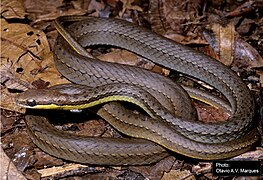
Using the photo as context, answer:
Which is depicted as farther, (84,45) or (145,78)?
(84,45)

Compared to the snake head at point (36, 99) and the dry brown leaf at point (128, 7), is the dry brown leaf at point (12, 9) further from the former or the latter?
the snake head at point (36, 99)

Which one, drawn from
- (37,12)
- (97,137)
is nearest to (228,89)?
(97,137)

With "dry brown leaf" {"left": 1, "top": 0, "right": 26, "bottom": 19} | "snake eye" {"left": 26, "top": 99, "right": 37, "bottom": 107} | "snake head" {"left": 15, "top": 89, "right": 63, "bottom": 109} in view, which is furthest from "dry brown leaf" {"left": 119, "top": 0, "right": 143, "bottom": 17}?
"snake eye" {"left": 26, "top": 99, "right": 37, "bottom": 107}

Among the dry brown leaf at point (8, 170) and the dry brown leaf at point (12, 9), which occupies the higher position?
the dry brown leaf at point (12, 9)

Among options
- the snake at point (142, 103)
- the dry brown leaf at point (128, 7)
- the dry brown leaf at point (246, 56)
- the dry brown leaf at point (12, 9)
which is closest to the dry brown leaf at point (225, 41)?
the dry brown leaf at point (246, 56)

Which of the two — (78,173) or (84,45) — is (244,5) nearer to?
(84,45)

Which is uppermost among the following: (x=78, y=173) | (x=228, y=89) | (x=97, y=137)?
(x=228, y=89)

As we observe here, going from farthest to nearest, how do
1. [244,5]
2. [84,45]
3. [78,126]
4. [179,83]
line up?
[244,5] → [84,45] → [179,83] → [78,126]
